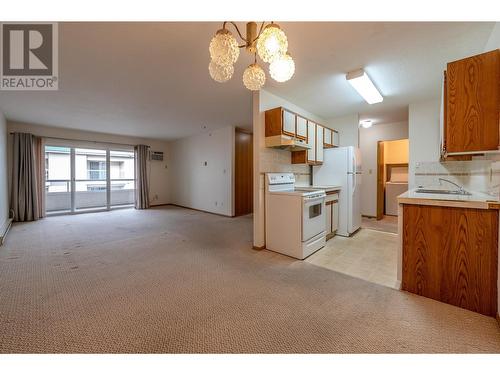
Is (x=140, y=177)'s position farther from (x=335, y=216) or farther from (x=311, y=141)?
(x=335, y=216)

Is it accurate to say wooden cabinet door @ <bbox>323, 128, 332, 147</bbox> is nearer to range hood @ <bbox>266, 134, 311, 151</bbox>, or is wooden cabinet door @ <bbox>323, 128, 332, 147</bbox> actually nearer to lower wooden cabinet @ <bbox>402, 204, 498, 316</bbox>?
range hood @ <bbox>266, 134, 311, 151</bbox>

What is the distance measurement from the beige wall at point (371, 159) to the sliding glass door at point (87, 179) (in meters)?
7.26

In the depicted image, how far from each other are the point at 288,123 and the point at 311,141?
2.54 ft

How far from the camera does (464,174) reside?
319 cm

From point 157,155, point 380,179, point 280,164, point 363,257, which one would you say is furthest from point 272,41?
point 157,155

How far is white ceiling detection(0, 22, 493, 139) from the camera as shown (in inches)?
75.4

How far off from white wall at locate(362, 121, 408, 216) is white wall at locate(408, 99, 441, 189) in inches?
64.3

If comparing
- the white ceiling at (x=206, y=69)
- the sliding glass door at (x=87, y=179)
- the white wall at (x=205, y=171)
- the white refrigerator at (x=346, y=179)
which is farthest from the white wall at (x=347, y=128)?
the sliding glass door at (x=87, y=179)

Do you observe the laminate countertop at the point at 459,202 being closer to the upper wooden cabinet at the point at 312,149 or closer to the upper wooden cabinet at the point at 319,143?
the upper wooden cabinet at the point at 312,149

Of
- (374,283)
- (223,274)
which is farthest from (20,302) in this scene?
(374,283)

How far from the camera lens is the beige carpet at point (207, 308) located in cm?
138

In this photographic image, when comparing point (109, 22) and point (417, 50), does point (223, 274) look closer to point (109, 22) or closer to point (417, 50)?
point (109, 22)
